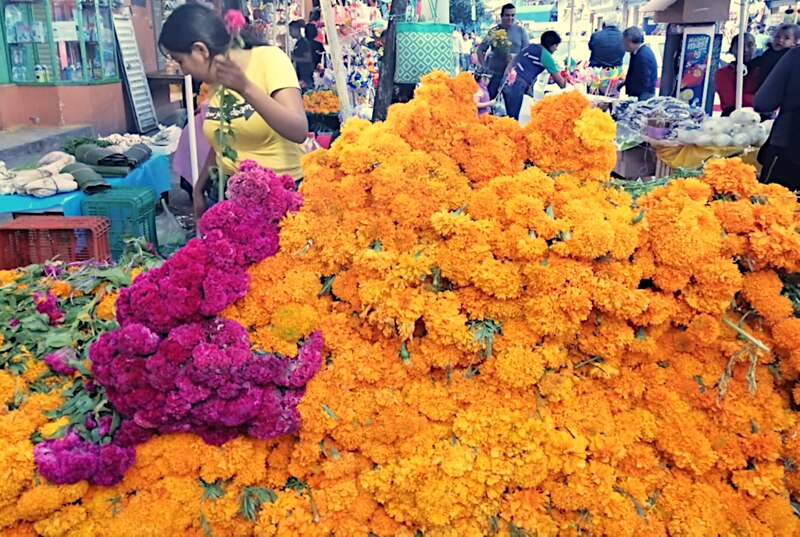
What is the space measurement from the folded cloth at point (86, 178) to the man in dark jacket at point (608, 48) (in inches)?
330

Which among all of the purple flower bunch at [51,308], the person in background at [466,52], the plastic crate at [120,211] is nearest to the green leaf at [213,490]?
the purple flower bunch at [51,308]

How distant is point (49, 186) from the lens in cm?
405

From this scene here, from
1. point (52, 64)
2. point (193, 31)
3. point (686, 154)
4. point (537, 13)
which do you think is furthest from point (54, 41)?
point (537, 13)

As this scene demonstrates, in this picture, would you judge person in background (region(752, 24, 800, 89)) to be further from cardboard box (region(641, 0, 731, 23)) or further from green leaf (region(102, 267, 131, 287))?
green leaf (region(102, 267, 131, 287))

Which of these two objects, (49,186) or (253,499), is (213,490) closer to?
(253,499)

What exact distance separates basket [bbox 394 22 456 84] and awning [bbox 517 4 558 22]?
22.3 meters

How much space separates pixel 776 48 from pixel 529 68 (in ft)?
9.68

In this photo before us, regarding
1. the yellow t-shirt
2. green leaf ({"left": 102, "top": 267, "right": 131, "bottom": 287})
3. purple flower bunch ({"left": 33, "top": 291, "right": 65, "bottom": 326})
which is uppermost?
the yellow t-shirt

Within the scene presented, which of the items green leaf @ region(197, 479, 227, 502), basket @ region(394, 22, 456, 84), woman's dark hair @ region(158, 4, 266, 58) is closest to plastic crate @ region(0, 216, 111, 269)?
woman's dark hair @ region(158, 4, 266, 58)

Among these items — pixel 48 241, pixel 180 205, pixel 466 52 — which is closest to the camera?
pixel 48 241

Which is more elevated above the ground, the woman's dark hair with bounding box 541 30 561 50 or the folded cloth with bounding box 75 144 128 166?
the woman's dark hair with bounding box 541 30 561 50

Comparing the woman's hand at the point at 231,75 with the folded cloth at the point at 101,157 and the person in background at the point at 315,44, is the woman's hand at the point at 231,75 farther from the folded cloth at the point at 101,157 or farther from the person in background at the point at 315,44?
the person in background at the point at 315,44

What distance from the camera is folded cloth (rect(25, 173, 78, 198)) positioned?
403 cm

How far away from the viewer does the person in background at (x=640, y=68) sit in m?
8.18
